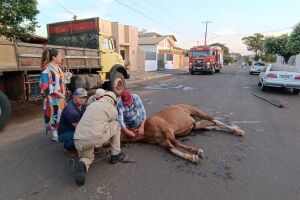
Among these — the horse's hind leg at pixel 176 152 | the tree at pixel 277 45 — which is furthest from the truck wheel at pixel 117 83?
the tree at pixel 277 45

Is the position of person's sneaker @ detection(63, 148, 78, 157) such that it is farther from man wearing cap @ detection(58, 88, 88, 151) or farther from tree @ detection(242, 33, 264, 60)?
tree @ detection(242, 33, 264, 60)

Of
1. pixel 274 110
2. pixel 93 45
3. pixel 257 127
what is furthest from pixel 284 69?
pixel 93 45

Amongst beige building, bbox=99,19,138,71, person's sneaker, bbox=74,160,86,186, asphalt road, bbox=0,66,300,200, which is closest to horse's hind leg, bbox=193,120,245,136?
asphalt road, bbox=0,66,300,200

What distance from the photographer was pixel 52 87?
16.5 ft

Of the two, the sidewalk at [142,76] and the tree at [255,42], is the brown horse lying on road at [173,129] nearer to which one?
the sidewalk at [142,76]

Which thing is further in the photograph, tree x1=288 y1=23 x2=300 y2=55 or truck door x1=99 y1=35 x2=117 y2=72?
tree x1=288 y1=23 x2=300 y2=55

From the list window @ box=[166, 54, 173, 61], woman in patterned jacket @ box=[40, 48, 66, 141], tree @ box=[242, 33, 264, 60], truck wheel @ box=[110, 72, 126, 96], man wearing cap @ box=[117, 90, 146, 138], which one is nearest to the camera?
man wearing cap @ box=[117, 90, 146, 138]

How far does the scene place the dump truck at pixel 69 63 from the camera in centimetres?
654

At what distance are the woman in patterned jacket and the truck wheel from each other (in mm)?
5965

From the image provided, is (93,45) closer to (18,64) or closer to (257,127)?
(18,64)

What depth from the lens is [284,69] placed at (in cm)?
1270

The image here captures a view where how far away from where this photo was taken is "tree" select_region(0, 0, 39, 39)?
11211 mm

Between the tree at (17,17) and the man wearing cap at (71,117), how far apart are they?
344 inches

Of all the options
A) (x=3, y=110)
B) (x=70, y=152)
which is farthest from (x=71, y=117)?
(x=3, y=110)
